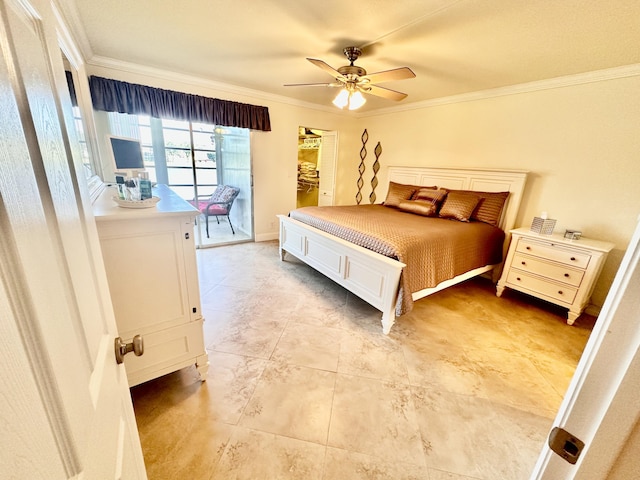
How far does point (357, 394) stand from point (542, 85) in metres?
3.60

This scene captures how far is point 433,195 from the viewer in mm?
3434

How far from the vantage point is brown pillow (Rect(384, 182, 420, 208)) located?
148 inches

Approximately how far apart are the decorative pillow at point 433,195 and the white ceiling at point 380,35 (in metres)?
1.28

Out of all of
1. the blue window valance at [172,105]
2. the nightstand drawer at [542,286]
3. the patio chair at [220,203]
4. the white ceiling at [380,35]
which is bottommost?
the nightstand drawer at [542,286]

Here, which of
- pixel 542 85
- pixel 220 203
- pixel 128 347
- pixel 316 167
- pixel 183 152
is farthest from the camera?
pixel 316 167

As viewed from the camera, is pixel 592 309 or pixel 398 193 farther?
pixel 398 193

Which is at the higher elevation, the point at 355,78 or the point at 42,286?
the point at 355,78

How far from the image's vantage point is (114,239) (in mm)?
1188

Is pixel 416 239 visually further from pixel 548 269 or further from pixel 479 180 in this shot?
pixel 479 180

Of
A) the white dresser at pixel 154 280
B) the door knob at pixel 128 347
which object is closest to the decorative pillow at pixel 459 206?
the white dresser at pixel 154 280

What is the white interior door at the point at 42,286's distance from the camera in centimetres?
25

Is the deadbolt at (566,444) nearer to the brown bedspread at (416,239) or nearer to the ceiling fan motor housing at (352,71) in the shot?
the brown bedspread at (416,239)

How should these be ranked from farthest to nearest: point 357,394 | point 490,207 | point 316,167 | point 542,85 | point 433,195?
point 316,167 → point 433,195 → point 490,207 → point 542,85 → point 357,394

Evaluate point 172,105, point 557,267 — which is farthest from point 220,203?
point 557,267
